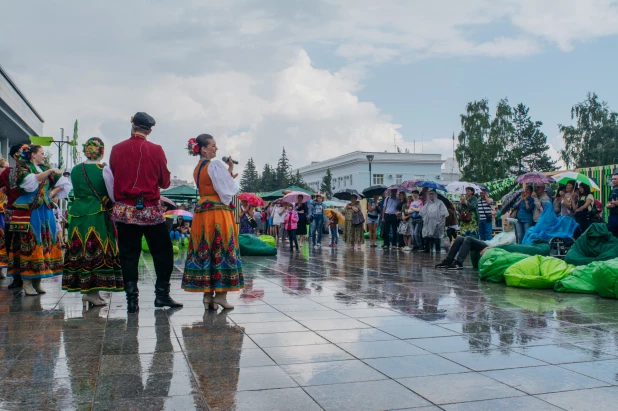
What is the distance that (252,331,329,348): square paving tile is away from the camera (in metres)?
4.77

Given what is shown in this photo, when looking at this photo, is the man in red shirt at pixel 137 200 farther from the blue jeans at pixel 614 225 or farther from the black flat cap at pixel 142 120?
the blue jeans at pixel 614 225

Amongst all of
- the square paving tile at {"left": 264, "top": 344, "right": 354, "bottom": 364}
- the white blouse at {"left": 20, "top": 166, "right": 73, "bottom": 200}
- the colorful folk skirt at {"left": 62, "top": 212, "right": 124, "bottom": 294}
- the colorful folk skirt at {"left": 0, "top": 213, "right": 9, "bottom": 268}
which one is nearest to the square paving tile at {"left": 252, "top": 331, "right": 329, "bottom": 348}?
the square paving tile at {"left": 264, "top": 344, "right": 354, "bottom": 364}

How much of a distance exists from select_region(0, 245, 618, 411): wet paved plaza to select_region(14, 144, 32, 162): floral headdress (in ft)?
5.41

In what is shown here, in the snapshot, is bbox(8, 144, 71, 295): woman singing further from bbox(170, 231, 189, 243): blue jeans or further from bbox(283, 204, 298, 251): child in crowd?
bbox(170, 231, 189, 243): blue jeans

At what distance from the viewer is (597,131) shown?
186ft

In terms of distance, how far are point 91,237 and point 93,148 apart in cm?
93

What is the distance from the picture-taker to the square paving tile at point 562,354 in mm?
4316

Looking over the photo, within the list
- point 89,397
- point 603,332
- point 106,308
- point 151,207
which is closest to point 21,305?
point 106,308

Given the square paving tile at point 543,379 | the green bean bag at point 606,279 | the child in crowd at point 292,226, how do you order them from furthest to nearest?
the child in crowd at point 292,226
the green bean bag at point 606,279
the square paving tile at point 543,379

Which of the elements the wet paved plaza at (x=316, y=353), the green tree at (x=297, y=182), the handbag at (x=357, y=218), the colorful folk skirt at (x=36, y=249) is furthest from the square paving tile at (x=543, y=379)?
the green tree at (x=297, y=182)

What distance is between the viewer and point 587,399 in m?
3.40

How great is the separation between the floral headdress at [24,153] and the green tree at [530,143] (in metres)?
64.5

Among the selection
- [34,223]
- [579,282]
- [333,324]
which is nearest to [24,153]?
[34,223]

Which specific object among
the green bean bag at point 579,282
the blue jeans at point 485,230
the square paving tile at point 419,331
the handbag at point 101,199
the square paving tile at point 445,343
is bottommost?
the square paving tile at point 445,343
